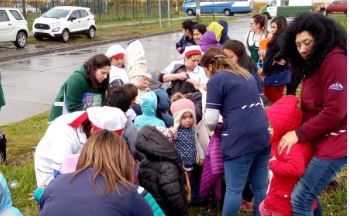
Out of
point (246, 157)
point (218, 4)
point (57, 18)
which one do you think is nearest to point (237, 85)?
point (246, 157)

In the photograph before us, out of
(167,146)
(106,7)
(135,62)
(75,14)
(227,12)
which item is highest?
(106,7)

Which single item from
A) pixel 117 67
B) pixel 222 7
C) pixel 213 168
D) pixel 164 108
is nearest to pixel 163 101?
pixel 164 108

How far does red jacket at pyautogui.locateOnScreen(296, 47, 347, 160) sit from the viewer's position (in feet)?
8.50

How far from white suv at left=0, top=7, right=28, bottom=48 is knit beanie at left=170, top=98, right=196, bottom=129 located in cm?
1528

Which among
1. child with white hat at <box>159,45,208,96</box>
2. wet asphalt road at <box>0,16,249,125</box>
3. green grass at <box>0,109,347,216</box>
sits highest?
child with white hat at <box>159,45,208,96</box>

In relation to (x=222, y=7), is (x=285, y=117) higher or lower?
lower

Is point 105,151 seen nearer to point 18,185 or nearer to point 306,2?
point 18,185

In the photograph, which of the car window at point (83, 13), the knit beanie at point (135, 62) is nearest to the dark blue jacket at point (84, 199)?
the knit beanie at point (135, 62)

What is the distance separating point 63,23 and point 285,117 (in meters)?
19.0

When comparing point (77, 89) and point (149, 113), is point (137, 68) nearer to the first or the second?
point (77, 89)

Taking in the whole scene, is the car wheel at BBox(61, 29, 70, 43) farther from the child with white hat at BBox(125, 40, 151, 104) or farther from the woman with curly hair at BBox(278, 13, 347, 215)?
the woman with curly hair at BBox(278, 13, 347, 215)

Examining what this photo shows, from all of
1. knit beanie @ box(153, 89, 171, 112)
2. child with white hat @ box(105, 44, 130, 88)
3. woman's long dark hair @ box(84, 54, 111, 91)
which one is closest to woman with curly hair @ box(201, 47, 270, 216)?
A: knit beanie @ box(153, 89, 171, 112)

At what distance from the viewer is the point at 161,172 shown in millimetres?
3564

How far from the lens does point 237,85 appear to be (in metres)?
3.32
